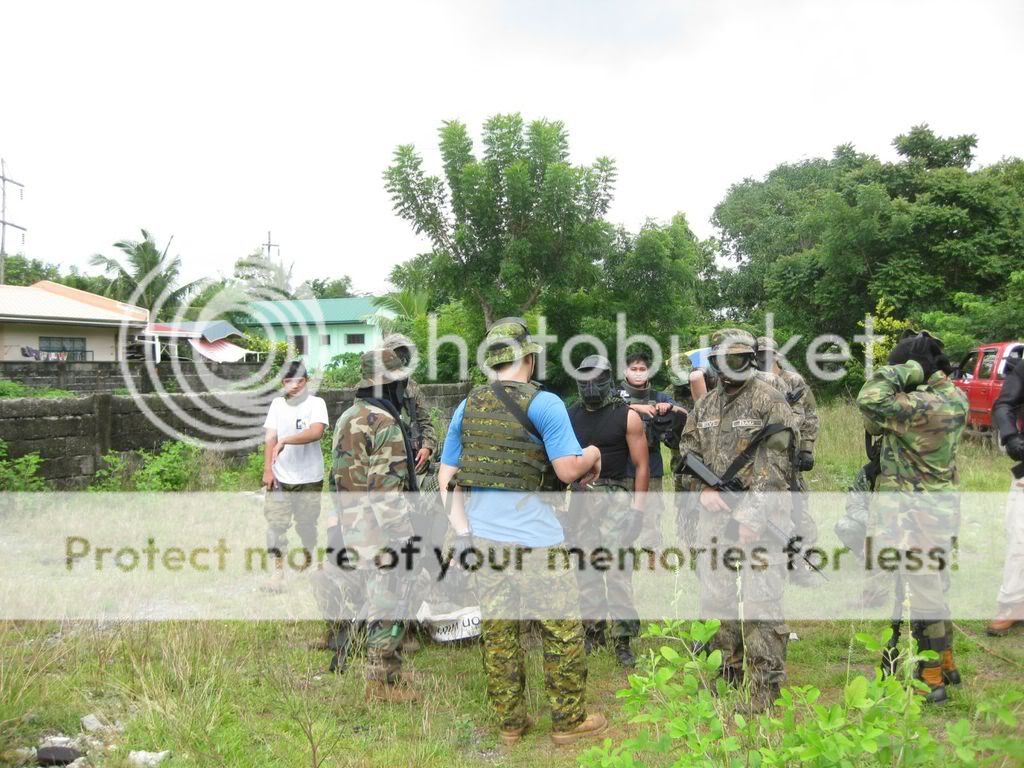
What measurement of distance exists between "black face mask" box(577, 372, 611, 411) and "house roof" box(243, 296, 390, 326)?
35.1 m

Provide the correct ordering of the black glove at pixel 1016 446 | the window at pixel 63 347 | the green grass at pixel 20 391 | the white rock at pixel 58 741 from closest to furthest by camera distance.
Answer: the white rock at pixel 58 741, the black glove at pixel 1016 446, the green grass at pixel 20 391, the window at pixel 63 347

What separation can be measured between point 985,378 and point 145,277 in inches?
1517

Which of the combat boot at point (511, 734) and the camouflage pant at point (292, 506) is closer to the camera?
the combat boot at point (511, 734)

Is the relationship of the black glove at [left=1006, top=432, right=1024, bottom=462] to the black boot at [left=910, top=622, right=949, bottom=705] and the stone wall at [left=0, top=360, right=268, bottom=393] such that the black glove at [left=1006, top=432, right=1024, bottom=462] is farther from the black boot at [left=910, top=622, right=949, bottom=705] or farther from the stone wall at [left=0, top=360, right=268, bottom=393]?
the stone wall at [left=0, top=360, right=268, bottom=393]

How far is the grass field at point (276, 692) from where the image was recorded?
327cm

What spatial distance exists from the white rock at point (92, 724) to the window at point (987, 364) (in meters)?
12.9

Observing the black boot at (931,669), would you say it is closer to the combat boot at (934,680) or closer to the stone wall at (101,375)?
the combat boot at (934,680)

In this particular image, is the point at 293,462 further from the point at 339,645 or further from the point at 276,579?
the point at 339,645

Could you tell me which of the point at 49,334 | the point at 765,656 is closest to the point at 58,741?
the point at 765,656

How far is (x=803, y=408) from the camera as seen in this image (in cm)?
575

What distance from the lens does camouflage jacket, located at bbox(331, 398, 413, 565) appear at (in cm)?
407

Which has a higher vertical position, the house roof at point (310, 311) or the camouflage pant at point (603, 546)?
the house roof at point (310, 311)

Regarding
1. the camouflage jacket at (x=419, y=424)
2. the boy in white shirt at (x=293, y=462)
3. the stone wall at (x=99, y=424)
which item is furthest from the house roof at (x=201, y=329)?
the camouflage jacket at (x=419, y=424)

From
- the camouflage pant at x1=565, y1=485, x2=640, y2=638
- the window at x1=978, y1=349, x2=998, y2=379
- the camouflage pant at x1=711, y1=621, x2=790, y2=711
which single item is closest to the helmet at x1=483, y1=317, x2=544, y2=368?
the camouflage pant at x1=565, y1=485, x2=640, y2=638
